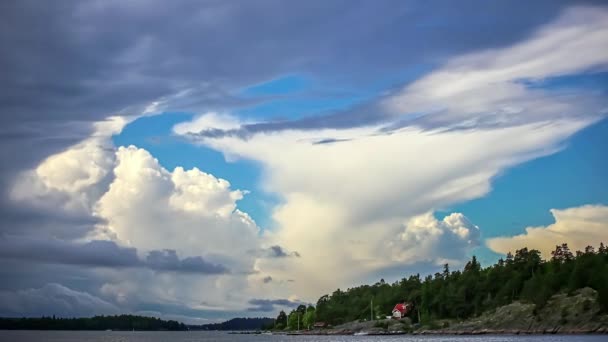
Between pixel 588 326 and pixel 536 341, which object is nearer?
pixel 536 341

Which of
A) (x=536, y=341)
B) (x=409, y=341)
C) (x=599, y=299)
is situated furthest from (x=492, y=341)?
(x=599, y=299)

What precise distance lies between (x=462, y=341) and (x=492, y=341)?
1179cm

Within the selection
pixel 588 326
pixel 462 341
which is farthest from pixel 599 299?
pixel 462 341

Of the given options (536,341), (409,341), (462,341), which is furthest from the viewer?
(409,341)

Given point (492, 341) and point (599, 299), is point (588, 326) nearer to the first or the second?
point (599, 299)

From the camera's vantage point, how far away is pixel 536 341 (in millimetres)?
152000

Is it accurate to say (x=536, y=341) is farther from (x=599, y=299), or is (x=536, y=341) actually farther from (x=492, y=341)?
(x=599, y=299)

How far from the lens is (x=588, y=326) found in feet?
637

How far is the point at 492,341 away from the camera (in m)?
159

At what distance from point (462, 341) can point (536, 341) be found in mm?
21949

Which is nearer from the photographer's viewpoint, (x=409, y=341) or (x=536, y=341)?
(x=536, y=341)

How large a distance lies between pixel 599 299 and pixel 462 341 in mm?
48138

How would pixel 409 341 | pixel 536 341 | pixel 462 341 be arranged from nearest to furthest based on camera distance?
pixel 536 341, pixel 462 341, pixel 409 341

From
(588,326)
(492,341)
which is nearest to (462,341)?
(492,341)
